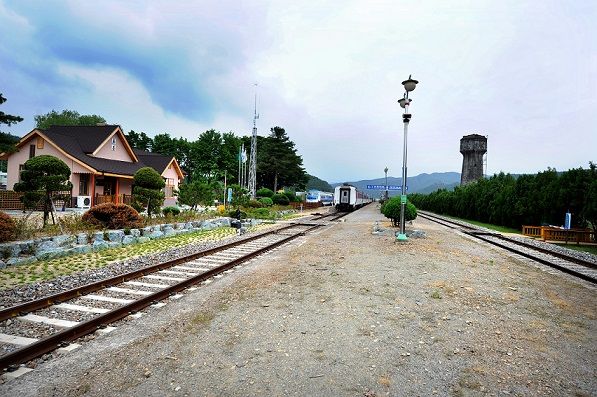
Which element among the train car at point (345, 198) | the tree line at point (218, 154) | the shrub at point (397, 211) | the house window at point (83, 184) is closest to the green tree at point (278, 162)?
the tree line at point (218, 154)

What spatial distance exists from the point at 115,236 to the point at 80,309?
7.28 m

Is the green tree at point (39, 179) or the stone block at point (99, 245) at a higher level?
the green tree at point (39, 179)

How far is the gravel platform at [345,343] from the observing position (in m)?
3.61

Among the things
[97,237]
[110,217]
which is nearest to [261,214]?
[110,217]

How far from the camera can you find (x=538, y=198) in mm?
24156

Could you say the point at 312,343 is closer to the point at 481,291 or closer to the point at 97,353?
the point at 97,353

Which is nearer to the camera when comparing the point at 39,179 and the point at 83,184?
the point at 39,179

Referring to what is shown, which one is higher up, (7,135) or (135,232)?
(7,135)

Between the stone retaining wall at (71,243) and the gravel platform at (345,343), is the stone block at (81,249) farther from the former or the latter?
the gravel platform at (345,343)

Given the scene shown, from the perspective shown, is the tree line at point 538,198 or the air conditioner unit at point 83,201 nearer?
the tree line at point 538,198

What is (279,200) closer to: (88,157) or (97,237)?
(88,157)

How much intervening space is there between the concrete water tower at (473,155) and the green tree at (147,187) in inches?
2976

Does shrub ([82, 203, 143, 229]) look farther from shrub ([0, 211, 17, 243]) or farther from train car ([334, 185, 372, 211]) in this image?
train car ([334, 185, 372, 211])

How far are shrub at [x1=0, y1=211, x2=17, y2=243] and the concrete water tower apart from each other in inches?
3270
